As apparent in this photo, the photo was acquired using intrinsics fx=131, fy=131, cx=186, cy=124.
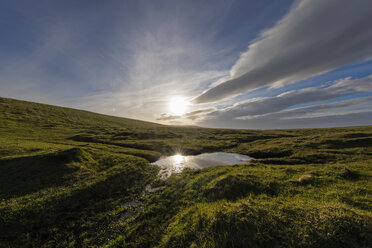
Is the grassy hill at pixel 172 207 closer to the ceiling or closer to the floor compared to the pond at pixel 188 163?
closer to the ceiling

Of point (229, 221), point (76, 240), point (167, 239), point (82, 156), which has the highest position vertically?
point (82, 156)

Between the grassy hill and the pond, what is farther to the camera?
the pond

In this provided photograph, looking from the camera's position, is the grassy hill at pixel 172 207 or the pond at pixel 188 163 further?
the pond at pixel 188 163

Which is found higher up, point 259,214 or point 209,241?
point 259,214

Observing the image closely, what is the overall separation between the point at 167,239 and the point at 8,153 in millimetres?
40130

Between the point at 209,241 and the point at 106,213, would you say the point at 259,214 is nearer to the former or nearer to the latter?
the point at 209,241

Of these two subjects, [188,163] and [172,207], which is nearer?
[172,207]

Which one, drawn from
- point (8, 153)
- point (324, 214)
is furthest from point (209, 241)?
point (8, 153)

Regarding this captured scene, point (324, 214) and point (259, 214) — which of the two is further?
point (259, 214)

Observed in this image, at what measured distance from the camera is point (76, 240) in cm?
1217

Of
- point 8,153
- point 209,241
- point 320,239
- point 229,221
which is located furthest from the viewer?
point 8,153

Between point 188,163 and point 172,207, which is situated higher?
point 188,163

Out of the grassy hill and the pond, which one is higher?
the grassy hill

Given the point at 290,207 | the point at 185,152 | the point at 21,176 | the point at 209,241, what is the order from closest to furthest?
the point at 209,241, the point at 290,207, the point at 21,176, the point at 185,152
